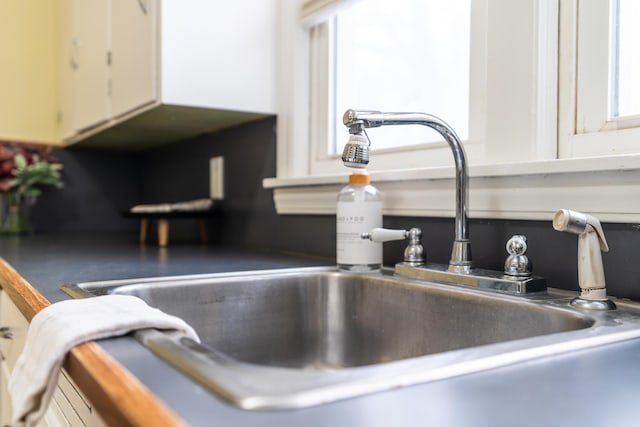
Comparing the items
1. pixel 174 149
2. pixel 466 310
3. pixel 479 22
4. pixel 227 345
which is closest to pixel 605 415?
pixel 466 310

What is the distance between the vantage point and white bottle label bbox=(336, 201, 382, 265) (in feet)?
3.43

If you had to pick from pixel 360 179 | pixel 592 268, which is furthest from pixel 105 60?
pixel 592 268

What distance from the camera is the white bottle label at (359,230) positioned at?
1.05 m

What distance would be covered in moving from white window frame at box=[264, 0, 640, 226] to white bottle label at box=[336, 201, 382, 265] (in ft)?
0.28

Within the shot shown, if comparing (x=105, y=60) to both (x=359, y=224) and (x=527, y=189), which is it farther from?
(x=527, y=189)

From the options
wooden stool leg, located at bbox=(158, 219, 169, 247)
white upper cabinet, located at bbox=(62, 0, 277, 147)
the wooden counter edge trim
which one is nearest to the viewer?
the wooden counter edge trim

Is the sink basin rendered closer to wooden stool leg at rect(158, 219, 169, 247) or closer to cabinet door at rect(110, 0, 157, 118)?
cabinet door at rect(110, 0, 157, 118)

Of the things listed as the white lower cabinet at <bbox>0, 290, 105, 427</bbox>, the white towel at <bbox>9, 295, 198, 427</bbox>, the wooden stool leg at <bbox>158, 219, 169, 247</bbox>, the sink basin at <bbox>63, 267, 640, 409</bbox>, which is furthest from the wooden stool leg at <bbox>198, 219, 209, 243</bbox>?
the white towel at <bbox>9, 295, 198, 427</bbox>

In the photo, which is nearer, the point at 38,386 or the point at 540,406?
the point at 540,406

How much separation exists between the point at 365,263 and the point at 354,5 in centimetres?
67

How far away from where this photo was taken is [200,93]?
1390 millimetres

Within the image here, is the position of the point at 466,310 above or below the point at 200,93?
below

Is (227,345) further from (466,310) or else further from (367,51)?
(367,51)

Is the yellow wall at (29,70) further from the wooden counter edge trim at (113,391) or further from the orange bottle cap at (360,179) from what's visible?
the wooden counter edge trim at (113,391)
